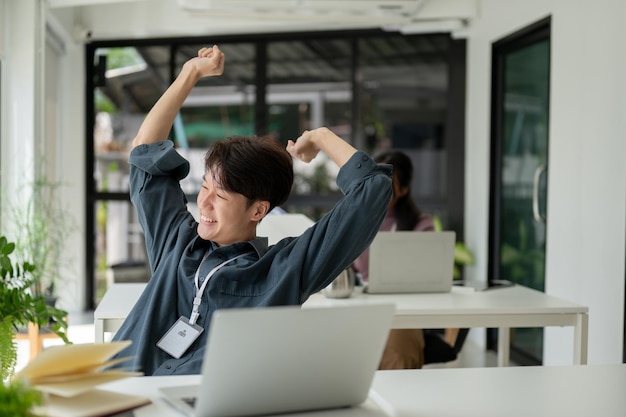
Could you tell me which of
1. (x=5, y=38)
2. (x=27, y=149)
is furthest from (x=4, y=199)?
(x=5, y=38)

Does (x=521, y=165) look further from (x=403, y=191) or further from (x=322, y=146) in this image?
(x=322, y=146)

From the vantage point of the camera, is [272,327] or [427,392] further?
[427,392]

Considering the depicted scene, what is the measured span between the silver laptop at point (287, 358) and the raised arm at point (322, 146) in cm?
67

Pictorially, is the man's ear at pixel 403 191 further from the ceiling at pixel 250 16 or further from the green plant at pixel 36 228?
the green plant at pixel 36 228

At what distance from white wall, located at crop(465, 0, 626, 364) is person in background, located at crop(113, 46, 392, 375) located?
2446 millimetres

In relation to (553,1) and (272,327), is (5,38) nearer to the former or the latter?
(553,1)

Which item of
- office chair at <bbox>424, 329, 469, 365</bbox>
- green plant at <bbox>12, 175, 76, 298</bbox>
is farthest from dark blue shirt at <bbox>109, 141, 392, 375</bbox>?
green plant at <bbox>12, 175, 76, 298</bbox>

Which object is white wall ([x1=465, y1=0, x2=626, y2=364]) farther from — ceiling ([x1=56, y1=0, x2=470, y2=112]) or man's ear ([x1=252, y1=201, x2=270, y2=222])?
man's ear ([x1=252, y1=201, x2=270, y2=222])

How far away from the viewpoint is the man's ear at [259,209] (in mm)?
2045

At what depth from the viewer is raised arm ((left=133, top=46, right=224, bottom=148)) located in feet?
6.97

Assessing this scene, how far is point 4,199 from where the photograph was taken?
553cm

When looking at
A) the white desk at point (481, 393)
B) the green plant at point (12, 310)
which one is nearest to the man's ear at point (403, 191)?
the white desk at point (481, 393)

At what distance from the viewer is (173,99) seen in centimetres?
213

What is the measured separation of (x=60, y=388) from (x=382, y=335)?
1.58 feet
